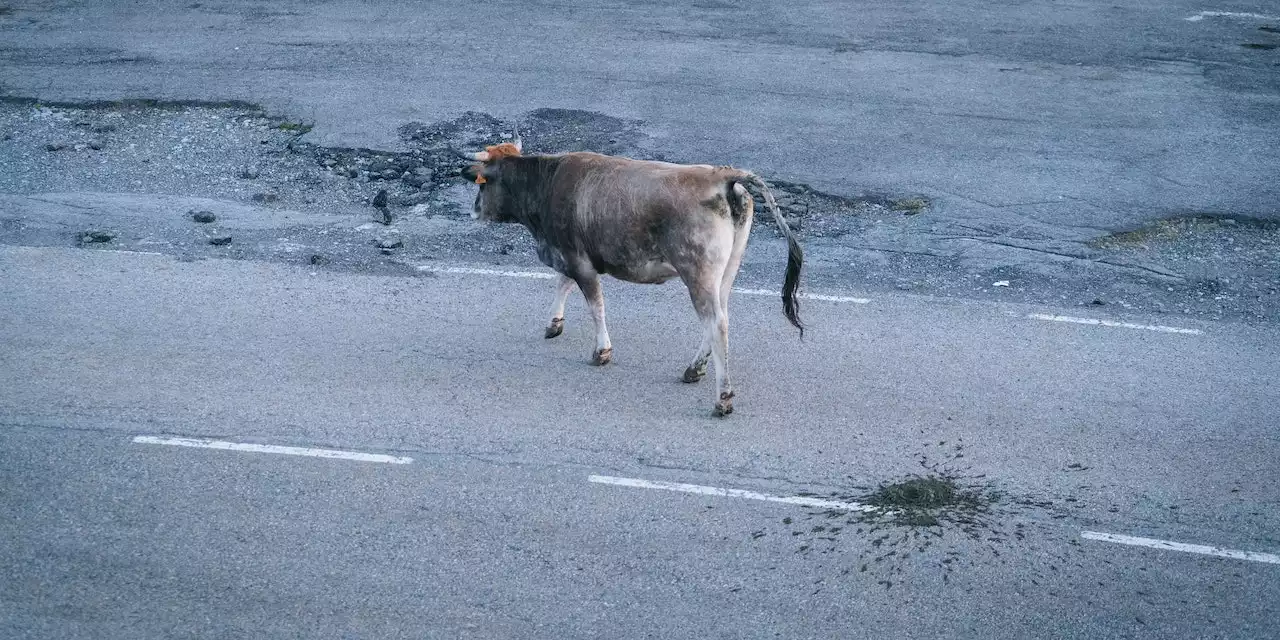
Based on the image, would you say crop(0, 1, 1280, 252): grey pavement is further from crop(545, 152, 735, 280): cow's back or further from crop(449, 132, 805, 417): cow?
crop(545, 152, 735, 280): cow's back

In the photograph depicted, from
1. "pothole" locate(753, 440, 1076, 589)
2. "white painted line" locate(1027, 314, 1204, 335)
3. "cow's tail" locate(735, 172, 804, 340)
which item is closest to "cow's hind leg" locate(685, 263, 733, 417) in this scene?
"cow's tail" locate(735, 172, 804, 340)

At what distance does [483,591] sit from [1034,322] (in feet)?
18.5

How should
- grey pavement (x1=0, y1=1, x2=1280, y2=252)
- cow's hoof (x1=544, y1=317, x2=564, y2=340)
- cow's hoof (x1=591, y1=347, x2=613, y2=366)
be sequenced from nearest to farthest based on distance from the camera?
cow's hoof (x1=591, y1=347, x2=613, y2=366) → cow's hoof (x1=544, y1=317, x2=564, y2=340) → grey pavement (x1=0, y1=1, x2=1280, y2=252)

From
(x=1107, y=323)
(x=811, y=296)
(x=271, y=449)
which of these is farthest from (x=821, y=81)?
(x=271, y=449)

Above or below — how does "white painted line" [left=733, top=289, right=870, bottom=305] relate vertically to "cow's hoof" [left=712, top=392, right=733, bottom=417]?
above

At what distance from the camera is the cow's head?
992cm

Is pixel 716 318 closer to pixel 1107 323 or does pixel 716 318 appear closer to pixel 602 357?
pixel 602 357

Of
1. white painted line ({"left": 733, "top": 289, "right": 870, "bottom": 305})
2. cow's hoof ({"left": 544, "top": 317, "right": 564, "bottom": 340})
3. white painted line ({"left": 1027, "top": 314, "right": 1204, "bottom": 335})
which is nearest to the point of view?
cow's hoof ({"left": 544, "top": 317, "right": 564, "bottom": 340})

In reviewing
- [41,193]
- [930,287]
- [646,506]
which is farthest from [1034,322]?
[41,193]

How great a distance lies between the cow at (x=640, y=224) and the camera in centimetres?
858

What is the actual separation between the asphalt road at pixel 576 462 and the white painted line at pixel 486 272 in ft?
0.48

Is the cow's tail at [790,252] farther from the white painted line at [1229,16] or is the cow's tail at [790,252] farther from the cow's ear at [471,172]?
the white painted line at [1229,16]

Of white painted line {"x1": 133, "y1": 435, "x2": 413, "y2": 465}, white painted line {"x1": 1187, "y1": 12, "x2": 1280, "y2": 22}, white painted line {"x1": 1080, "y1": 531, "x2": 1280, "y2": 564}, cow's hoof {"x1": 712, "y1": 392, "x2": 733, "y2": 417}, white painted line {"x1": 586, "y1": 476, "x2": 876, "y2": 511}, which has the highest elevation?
white painted line {"x1": 1187, "y1": 12, "x2": 1280, "y2": 22}

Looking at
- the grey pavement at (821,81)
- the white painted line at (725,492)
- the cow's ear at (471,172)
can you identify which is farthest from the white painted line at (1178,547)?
the cow's ear at (471,172)
